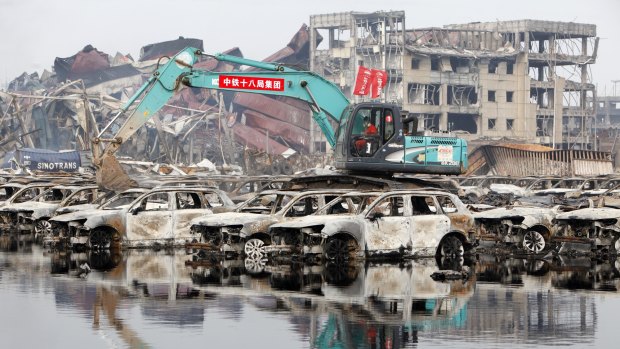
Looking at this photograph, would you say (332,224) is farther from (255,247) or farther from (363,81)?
(363,81)

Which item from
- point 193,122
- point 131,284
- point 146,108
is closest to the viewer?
point 131,284

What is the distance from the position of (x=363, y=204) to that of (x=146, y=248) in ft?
18.6

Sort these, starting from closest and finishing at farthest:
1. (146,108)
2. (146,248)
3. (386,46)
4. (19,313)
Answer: (19,313)
(146,248)
(146,108)
(386,46)

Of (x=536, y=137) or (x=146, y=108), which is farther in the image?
(x=536, y=137)

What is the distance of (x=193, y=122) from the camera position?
318 ft

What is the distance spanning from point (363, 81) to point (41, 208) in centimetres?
6590

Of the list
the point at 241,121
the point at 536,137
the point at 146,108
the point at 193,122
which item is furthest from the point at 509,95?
the point at 146,108

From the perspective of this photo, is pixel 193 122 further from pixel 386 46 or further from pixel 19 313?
pixel 19 313

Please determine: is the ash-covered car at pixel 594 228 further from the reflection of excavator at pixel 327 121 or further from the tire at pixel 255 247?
the tire at pixel 255 247

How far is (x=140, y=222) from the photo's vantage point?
2808cm

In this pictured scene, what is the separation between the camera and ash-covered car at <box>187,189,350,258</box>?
25297 millimetres

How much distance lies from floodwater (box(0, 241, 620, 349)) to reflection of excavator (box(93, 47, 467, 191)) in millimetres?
4029

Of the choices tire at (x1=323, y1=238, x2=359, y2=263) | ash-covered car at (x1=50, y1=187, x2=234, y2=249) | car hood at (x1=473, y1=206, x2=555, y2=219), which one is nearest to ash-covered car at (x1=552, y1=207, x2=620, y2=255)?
car hood at (x1=473, y1=206, x2=555, y2=219)

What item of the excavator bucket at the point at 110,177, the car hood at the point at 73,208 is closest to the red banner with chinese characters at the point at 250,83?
the excavator bucket at the point at 110,177
